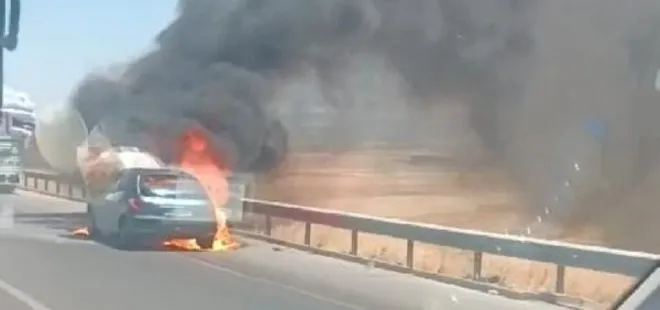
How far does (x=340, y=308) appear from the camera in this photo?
31.7ft

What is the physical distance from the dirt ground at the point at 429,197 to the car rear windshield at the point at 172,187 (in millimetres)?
956

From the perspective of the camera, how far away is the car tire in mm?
9560

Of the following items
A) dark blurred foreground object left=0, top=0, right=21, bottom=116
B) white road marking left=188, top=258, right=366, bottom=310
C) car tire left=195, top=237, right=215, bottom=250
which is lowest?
white road marking left=188, top=258, right=366, bottom=310

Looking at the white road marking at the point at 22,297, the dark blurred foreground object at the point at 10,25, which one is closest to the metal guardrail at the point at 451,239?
the white road marking at the point at 22,297

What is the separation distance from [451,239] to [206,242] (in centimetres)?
197

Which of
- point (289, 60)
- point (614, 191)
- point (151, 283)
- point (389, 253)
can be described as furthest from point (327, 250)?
point (614, 191)

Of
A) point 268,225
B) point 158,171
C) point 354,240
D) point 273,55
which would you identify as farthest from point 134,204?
point 273,55

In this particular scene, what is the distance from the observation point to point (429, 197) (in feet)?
31.1

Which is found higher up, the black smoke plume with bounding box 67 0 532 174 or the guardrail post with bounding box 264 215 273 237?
the black smoke plume with bounding box 67 0 532 174

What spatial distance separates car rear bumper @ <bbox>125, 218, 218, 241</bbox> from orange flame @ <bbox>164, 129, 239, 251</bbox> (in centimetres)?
11

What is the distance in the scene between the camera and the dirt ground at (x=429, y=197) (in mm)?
8633

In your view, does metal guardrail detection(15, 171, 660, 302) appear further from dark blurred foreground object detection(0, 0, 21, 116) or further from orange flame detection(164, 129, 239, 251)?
dark blurred foreground object detection(0, 0, 21, 116)

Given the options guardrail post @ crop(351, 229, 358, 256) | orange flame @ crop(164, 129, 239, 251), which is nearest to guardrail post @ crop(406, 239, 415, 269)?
guardrail post @ crop(351, 229, 358, 256)

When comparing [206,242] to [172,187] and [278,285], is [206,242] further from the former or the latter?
[278,285]
